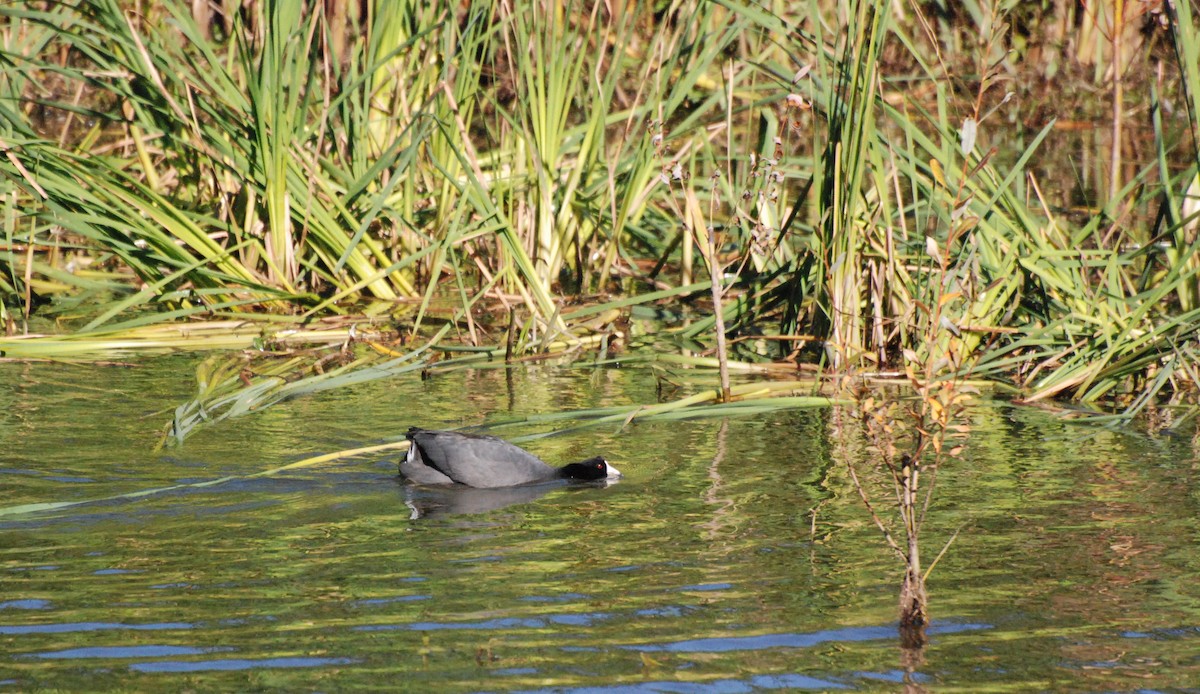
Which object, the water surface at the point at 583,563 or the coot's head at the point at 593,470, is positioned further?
the coot's head at the point at 593,470

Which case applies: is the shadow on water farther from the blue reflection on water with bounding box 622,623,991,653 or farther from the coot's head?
the blue reflection on water with bounding box 622,623,991,653

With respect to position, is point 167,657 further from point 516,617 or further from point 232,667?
point 516,617

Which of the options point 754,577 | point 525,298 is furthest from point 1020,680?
point 525,298

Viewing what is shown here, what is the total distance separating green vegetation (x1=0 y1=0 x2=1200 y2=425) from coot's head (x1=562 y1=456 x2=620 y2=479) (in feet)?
2.84

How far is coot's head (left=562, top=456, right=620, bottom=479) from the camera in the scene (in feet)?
16.8

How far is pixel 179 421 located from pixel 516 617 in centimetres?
199

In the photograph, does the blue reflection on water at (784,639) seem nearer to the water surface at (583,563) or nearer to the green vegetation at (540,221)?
the water surface at (583,563)

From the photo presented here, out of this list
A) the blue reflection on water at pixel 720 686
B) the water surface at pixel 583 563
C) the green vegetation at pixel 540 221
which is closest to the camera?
the blue reflection on water at pixel 720 686

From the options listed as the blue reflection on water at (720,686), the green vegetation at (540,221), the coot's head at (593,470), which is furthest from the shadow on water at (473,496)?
the blue reflection on water at (720,686)

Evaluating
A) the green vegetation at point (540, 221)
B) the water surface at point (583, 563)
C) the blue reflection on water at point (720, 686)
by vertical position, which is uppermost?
the green vegetation at point (540, 221)

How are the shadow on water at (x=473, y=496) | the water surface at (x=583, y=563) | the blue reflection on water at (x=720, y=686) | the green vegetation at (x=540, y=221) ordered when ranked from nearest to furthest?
the blue reflection on water at (x=720, y=686), the water surface at (x=583, y=563), the shadow on water at (x=473, y=496), the green vegetation at (x=540, y=221)

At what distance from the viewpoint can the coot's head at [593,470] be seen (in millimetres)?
5133

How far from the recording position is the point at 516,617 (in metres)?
3.76

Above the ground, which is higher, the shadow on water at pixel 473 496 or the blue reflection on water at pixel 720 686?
the shadow on water at pixel 473 496
